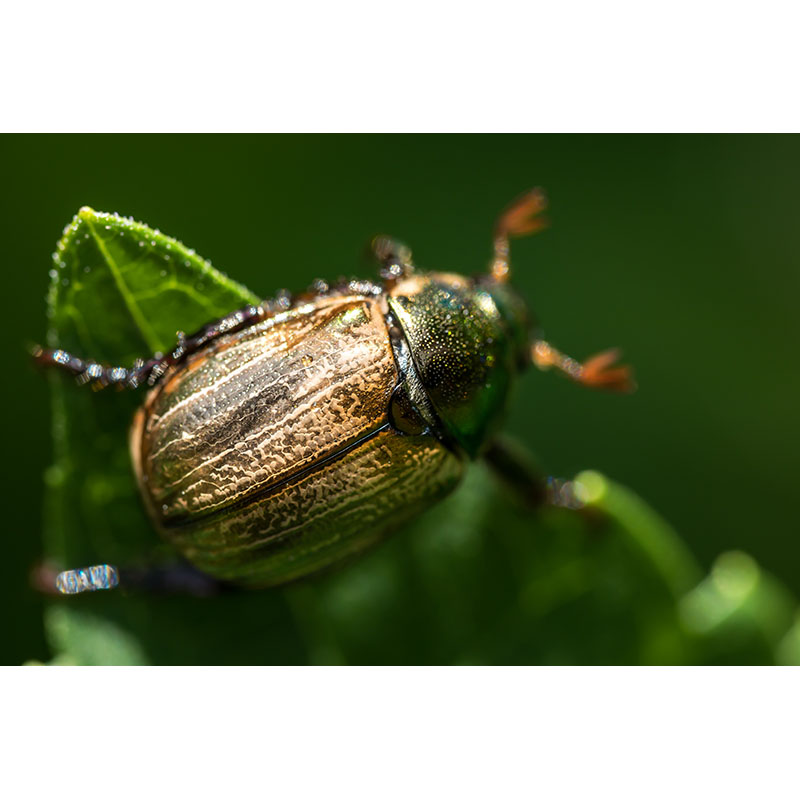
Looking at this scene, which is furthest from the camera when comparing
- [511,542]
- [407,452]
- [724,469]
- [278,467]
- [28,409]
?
[724,469]

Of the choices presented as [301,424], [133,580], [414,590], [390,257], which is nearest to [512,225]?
[390,257]

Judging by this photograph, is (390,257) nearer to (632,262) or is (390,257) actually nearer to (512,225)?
(512,225)

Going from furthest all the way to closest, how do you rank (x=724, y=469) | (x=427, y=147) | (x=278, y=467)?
(x=724, y=469) → (x=427, y=147) → (x=278, y=467)

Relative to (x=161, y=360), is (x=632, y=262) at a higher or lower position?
lower

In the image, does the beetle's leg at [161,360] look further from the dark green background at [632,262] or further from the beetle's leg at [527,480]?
the dark green background at [632,262]

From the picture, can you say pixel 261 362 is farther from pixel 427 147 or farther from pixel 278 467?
pixel 427 147

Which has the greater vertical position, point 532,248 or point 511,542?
point 532,248

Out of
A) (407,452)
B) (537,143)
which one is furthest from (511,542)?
(537,143)

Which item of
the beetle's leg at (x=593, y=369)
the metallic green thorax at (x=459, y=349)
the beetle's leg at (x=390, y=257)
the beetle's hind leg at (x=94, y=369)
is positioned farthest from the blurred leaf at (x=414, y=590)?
the beetle's leg at (x=390, y=257)
